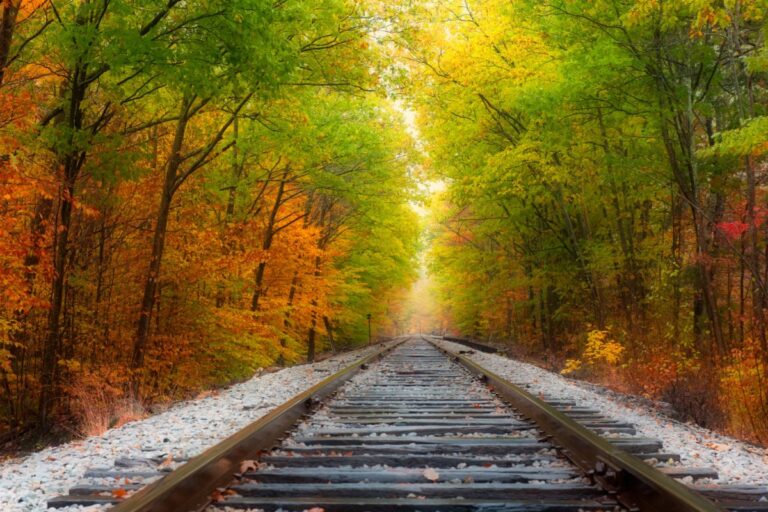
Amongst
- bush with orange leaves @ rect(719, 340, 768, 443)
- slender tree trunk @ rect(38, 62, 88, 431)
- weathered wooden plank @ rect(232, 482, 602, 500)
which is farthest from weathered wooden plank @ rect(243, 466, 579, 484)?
slender tree trunk @ rect(38, 62, 88, 431)

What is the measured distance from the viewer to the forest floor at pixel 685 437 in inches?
161

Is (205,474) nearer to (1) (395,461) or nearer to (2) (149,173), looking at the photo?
(1) (395,461)

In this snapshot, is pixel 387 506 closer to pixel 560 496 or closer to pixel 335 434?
pixel 560 496

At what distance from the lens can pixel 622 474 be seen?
3.26 m

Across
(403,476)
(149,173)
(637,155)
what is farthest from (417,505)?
(637,155)

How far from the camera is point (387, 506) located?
10.0ft

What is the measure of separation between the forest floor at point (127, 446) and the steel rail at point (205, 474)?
50 centimetres

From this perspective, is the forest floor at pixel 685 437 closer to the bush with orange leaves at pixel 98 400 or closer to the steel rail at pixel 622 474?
the steel rail at pixel 622 474

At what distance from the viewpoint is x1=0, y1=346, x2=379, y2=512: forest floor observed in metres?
3.49

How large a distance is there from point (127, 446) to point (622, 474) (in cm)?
400

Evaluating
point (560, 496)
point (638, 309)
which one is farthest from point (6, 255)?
point (638, 309)

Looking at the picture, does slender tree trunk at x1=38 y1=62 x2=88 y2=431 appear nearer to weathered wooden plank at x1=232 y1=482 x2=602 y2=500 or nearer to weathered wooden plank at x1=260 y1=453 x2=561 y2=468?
weathered wooden plank at x1=260 y1=453 x2=561 y2=468

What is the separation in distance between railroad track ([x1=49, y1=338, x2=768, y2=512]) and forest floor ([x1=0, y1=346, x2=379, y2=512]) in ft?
1.05

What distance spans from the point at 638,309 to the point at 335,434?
38.3 ft
